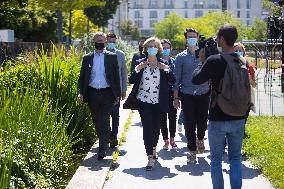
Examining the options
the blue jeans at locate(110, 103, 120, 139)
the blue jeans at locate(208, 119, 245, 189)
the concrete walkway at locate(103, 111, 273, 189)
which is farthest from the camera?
the blue jeans at locate(110, 103, 120, 139)

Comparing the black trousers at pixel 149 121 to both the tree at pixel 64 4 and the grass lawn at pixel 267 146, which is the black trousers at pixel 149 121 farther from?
the tree at pixel 64 4

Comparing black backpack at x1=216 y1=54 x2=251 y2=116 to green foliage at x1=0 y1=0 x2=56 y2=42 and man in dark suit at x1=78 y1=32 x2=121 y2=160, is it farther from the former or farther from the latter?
green foliage at x1=0 y1=0 x2=56 y2=42

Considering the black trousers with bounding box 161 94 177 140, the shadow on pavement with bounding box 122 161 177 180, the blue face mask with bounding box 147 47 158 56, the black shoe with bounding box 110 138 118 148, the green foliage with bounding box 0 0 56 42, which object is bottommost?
the shadow on pavement with bounding box 122 161 177 180

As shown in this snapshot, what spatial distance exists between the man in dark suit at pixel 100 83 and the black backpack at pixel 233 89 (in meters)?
2.83

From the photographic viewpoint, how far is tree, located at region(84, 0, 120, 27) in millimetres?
49281

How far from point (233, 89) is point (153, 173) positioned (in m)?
2.44

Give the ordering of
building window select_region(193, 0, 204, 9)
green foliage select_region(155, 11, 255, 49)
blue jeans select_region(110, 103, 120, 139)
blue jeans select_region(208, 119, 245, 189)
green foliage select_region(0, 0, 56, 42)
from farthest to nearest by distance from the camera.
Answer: building window select_region(193, 0, 204, 9), green foliage select_region(155, 11, 255, 49), green foliage select_region(0, 0, 56, 42), blue jeans select_region(110, 103, 120, 139), blue jeans select_region(208, 119, 245, 189)

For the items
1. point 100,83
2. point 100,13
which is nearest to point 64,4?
point 100,83

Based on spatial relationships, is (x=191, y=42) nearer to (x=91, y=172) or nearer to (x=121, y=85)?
(x=121, y=85)

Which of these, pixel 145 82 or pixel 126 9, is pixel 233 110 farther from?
pixel 126 9

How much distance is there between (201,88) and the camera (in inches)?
325

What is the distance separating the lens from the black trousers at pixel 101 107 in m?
8.28

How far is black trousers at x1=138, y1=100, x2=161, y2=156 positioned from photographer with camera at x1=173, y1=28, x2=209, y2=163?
49 centimetres

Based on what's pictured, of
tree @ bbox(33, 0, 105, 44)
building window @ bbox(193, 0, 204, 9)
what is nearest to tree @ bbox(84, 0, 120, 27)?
tree @ bbox(33, 0, 105, 44)
